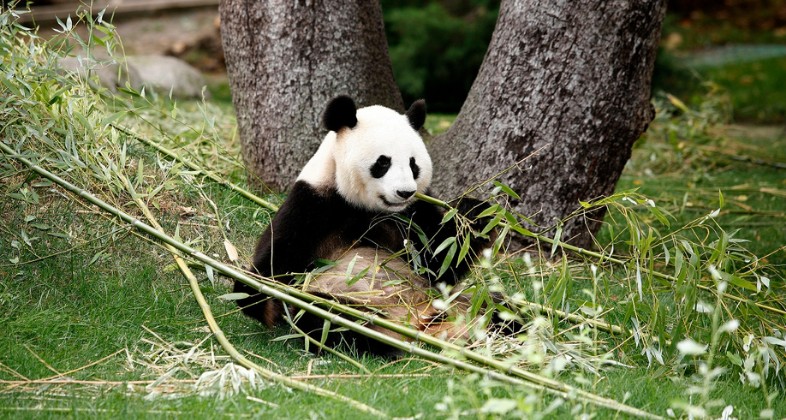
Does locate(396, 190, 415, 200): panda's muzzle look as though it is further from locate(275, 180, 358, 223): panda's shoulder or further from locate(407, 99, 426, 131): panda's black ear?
locate(407, 99, 426, 131): panda's black ear

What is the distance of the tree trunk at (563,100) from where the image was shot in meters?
4.48

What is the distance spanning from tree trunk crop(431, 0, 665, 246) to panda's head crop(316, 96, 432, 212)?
105 centimetres

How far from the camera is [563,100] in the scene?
455cm

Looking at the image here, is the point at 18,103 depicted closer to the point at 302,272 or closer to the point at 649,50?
the point at 302,272

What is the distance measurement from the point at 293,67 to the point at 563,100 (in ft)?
5.39

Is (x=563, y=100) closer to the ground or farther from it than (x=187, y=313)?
farther from it

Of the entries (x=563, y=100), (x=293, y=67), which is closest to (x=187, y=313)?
(x=293, y=67)

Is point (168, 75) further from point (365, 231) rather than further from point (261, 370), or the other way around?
point (261, 370)

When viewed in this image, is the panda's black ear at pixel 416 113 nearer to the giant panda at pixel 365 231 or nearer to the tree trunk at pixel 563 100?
the giant panda at pixel 365 231

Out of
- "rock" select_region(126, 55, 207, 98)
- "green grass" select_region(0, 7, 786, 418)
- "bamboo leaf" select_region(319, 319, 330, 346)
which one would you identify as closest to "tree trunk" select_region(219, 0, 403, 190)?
"green grass" select_region(0, 7, 786, 418)

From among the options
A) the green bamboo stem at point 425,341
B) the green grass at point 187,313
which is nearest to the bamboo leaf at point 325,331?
the green bamboo stem at point 425,341

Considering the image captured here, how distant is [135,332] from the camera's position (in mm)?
3674

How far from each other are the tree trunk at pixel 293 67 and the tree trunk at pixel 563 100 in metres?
0.83

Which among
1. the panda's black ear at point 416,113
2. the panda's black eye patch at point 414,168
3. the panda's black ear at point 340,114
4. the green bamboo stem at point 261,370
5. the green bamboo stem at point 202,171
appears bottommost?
the green bamboo stem at point 261,370
